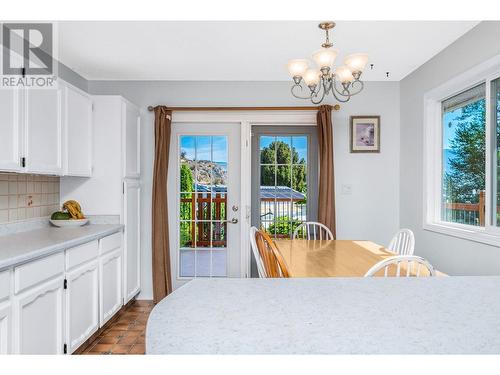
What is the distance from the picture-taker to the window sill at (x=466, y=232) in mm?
2389

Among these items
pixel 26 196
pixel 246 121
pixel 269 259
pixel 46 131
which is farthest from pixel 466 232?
pixel 26 196

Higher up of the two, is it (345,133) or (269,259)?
(345,133)

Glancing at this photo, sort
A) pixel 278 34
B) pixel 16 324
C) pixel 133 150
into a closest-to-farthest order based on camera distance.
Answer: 1. pixel 16 324
2. pixel 278 34
3. pixel 133 150

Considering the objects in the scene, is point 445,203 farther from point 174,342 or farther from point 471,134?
point 174,342

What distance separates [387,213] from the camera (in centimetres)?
389

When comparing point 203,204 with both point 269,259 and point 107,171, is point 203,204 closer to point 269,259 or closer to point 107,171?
point 107,171

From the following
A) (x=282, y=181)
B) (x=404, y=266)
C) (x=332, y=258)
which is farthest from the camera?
(x=282, y=181)

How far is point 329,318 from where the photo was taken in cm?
62

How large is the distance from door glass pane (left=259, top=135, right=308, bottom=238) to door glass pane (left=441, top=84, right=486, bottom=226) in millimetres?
1373

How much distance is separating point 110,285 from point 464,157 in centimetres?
310

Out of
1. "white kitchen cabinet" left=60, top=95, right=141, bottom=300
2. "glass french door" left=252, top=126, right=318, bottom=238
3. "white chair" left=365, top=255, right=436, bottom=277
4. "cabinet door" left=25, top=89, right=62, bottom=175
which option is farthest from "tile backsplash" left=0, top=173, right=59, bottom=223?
"white chair" left=365, top=255, right=436, bottom=277

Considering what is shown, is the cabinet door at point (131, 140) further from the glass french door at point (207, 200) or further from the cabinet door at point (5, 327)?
the cabinet door at point (5, 327)
